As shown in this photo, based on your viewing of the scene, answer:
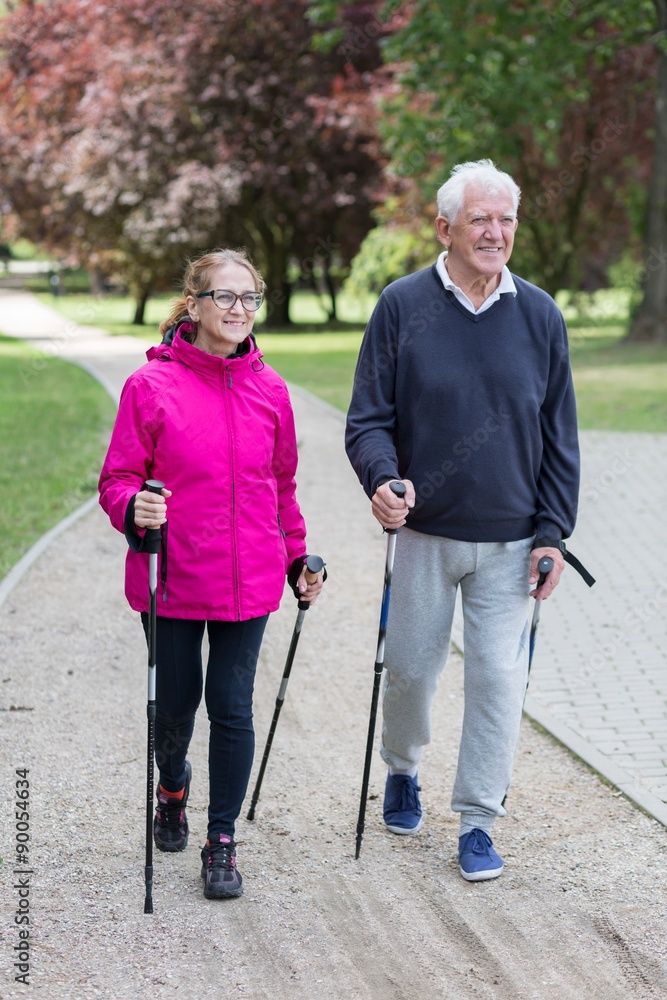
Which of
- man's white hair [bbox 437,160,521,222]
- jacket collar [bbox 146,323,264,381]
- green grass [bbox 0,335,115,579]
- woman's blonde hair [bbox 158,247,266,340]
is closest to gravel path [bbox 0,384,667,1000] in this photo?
jacket collar [bbox 146,323,264,381]

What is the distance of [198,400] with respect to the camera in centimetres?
385

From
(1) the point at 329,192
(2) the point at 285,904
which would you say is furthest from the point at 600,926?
(1) the point at 329,192

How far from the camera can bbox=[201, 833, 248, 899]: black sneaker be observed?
12.9 ft

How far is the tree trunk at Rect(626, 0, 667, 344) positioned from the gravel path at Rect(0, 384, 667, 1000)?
725 inches

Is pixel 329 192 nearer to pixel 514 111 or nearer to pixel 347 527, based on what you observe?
pixel 514 111

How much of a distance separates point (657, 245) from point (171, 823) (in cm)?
2106

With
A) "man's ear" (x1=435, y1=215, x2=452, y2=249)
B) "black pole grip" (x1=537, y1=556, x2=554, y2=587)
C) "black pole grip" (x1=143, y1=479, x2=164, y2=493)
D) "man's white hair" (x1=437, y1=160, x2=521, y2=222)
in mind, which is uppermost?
"man's white hair" (x1=437, y1=160, x2=521, y2=222)

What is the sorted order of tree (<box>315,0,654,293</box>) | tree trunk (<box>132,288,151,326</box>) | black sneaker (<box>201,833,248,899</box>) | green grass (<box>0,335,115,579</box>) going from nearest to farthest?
black sneaker (<box>201,833,248,899</box>) → green grass (<box>0,335,115,579</box>) → tree (<box>315,0,654,293</box>) → tree trunk (<box>132,288,151,326</box>)

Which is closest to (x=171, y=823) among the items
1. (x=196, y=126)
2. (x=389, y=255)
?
(x=389, y=255)

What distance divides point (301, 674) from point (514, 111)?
16.9 m

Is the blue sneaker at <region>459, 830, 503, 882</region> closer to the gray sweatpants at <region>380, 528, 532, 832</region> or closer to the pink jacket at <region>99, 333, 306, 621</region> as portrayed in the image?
the gray sweatpants at <region>380, 528, 532, 832</region>

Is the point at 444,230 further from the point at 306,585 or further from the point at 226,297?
the point at 306,585

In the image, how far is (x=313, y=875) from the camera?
4.15m

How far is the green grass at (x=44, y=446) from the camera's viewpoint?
32.2ft
